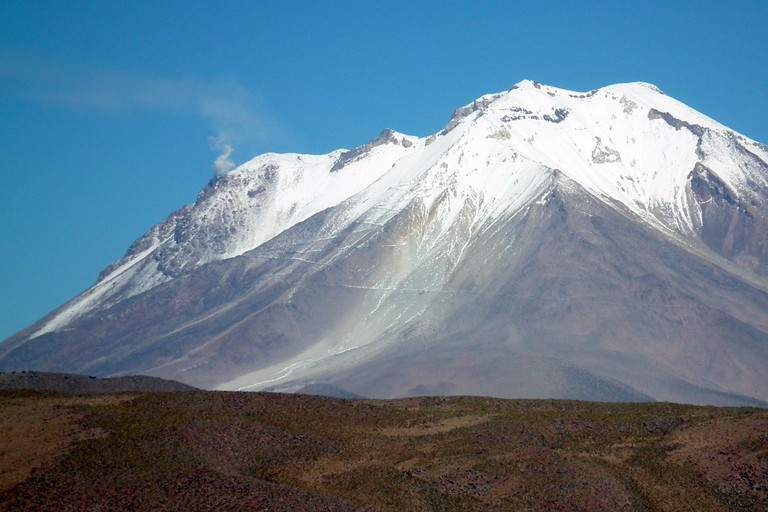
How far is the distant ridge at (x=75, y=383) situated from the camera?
5881cm

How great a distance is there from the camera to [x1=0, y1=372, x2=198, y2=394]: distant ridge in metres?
58.8

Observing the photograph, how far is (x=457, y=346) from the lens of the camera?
A: 182 meters

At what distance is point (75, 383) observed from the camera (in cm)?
6178

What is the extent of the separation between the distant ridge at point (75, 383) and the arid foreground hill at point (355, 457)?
7.05 m

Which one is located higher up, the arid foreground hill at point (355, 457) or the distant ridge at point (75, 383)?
the distant ridge at point (75, 383)

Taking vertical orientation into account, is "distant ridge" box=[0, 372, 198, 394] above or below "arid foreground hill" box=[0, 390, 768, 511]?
above

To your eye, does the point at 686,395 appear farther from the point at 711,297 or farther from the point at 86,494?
the point at 86,494

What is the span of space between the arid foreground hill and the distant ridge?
23.1 ft

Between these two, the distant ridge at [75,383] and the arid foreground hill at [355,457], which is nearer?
the arid foreground hill at [355,457]

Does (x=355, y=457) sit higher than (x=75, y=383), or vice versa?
(x=75, y=383)

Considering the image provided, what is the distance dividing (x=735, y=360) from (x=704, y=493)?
468 ft

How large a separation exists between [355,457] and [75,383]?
24.4 metres

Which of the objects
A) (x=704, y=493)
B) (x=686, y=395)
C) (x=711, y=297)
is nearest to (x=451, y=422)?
(x=704, y=493)

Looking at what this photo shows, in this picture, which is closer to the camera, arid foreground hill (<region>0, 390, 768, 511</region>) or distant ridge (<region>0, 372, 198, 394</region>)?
arid foreground hill (<region>0, 390, 768, 511</region>)
